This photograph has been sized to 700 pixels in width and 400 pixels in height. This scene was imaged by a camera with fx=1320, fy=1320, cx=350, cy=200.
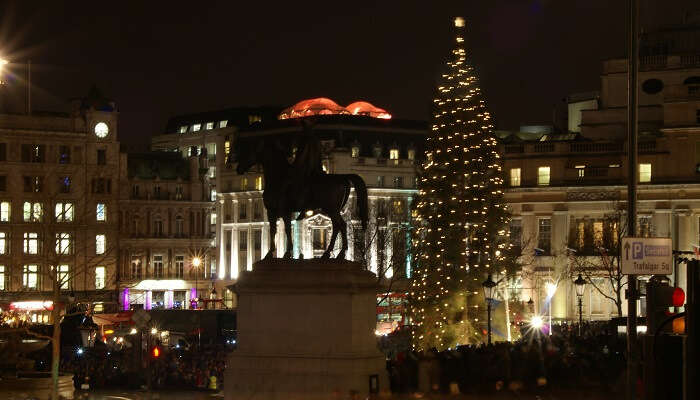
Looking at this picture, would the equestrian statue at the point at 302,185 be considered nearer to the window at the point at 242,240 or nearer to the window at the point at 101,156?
the window at the point at 101,156

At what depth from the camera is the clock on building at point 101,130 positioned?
108 metres

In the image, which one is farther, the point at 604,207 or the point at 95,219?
the point at 95,219

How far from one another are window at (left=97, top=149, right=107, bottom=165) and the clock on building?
3.95 ft

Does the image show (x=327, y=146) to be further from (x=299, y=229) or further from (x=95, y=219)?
(x=95, y=219)

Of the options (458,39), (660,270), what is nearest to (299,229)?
(458,39)

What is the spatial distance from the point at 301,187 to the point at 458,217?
26983mm

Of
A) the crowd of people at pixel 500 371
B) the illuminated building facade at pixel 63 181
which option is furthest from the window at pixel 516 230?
the crowd of people at pixel 500 371

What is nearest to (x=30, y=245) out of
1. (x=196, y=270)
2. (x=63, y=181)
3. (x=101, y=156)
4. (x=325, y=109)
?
(x=63, y=181)

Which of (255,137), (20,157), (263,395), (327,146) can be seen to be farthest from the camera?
(255,137)

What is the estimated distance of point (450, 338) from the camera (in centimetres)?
5419

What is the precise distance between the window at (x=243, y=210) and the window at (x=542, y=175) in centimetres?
4561

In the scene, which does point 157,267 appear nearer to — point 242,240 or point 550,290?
point 242,240

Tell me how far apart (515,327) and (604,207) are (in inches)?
870

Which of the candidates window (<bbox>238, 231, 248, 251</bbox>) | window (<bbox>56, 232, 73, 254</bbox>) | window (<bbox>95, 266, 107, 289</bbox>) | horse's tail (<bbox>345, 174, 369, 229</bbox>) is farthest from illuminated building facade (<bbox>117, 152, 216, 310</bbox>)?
horse's tail (<bbox>345, 174, 369, 229</bbox>)
